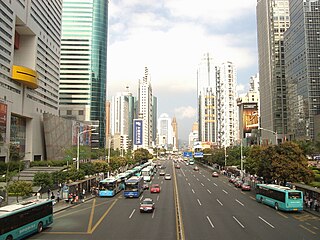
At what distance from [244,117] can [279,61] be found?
34.6 metres

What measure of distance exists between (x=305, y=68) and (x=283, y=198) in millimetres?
92437

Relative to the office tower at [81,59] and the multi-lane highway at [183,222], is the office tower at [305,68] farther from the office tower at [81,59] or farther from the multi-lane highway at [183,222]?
the office tower at [81,59]

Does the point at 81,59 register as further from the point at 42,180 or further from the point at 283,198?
the point at 283,198

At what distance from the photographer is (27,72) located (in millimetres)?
70875

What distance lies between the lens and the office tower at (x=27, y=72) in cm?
6406

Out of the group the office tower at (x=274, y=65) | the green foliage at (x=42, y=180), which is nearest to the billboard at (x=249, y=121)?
the office tower at (x=274, y=65)

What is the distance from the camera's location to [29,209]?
22141 millimetres

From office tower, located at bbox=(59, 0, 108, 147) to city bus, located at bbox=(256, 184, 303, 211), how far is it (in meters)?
116

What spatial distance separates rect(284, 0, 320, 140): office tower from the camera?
109500 mm

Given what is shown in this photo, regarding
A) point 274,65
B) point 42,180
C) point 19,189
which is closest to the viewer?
point 19,189

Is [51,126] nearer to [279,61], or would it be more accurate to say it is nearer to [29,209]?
[29,209]

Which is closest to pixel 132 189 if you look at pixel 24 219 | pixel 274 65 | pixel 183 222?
pixel 183 222

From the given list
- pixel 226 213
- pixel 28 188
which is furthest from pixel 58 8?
pixel 226 213

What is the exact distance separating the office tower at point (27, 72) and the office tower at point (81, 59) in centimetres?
4331
